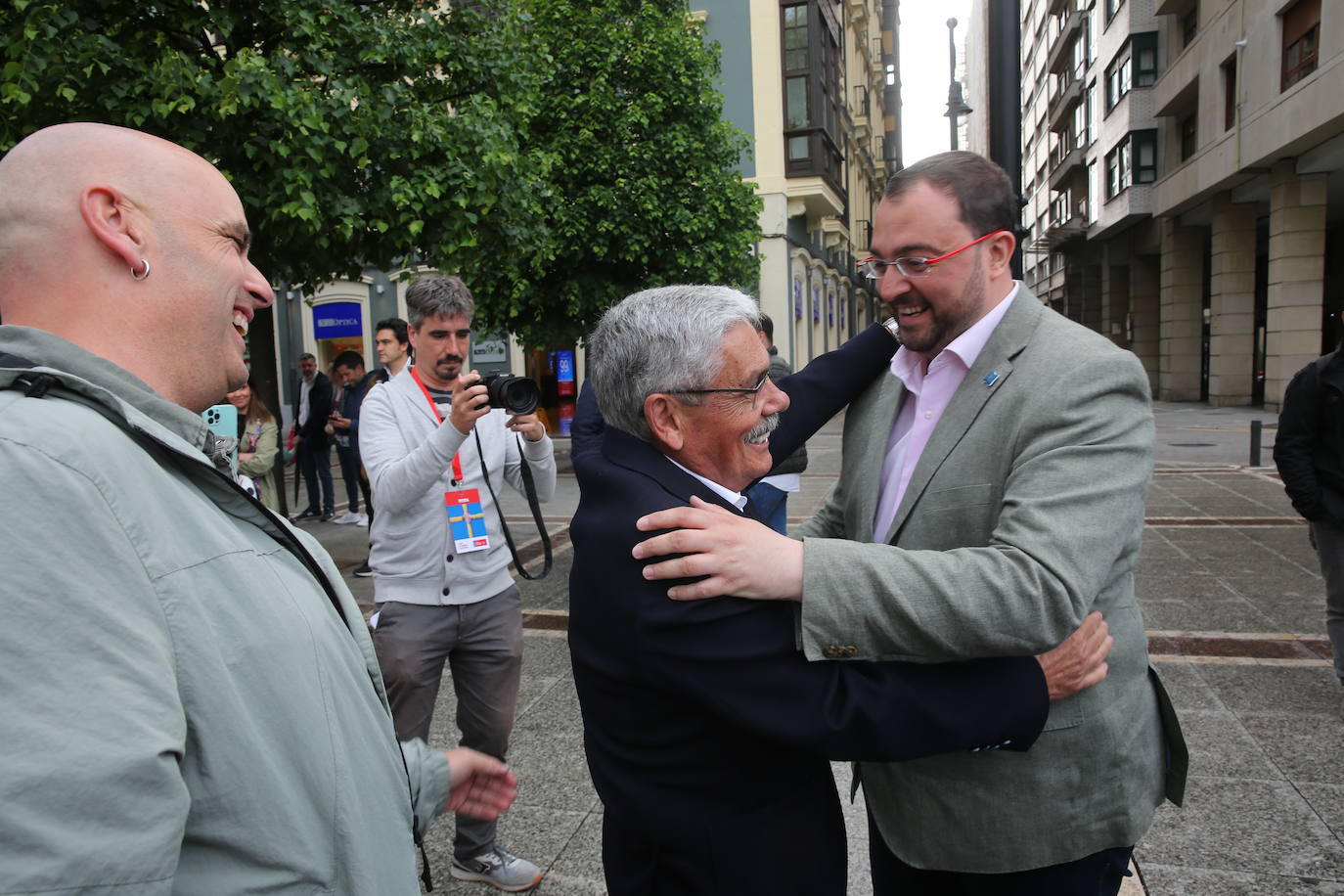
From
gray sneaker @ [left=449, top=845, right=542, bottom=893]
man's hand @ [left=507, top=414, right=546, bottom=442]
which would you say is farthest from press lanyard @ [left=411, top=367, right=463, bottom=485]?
gray sneaker @ [left=449, top=845, right=542, bottom=893]

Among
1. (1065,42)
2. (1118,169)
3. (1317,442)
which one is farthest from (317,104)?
(1065,42)

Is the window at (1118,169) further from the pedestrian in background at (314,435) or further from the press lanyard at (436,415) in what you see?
the press lanyard at (436,415)

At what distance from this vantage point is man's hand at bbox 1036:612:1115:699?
1537 mm

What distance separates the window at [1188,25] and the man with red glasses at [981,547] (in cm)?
2854

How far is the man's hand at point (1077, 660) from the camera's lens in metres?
1.54

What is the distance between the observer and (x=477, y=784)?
1.76 metres

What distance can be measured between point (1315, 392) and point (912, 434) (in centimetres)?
373

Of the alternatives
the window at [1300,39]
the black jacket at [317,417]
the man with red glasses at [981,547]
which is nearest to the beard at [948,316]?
the man with red glasses at [981,547]

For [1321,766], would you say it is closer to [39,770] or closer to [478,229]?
[39,770]

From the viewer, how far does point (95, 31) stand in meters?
5.96

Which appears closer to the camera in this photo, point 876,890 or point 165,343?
point 165,343

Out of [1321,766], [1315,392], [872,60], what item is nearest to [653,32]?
[1315,392]

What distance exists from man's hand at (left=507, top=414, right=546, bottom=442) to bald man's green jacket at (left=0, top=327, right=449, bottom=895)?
204cm

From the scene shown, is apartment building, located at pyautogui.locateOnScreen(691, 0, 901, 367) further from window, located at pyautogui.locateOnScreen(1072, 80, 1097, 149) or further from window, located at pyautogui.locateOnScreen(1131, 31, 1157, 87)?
window, located at pyautogui.locateOnScreen(1072, 80, 1097, 149)
